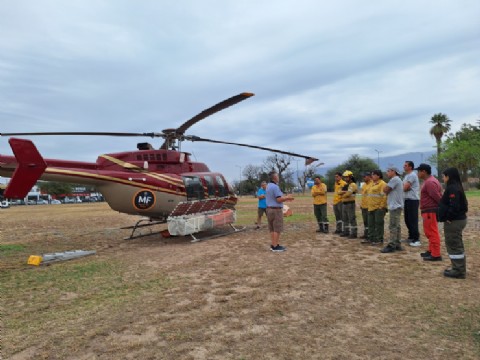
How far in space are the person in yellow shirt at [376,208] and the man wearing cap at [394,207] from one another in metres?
0.41

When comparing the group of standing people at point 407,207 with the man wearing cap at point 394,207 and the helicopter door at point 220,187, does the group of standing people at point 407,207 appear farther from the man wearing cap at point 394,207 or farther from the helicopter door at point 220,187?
the helicopter door at point 220,187

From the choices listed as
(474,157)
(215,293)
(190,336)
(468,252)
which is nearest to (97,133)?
(215,293)

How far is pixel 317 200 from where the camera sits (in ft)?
35.1

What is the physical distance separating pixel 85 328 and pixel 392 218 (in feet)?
20.7

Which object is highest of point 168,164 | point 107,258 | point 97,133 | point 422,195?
point 97,133

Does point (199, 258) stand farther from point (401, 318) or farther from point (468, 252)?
point (468, 252)

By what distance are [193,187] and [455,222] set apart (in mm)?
7420

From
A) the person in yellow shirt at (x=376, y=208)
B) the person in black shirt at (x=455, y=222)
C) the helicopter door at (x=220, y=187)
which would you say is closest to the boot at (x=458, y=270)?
the person in black shirt at (x=455, y=222)

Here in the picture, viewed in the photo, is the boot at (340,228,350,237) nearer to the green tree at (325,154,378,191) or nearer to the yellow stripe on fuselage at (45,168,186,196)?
the yellow stripe on fuselage at (45,168,186,196)

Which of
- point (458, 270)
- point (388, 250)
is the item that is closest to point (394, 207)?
point (388, 250)

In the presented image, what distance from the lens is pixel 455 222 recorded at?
5.36 meters

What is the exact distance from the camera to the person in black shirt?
5.31m

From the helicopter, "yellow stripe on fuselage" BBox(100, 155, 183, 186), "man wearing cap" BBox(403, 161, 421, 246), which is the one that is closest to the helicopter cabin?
the helicopter

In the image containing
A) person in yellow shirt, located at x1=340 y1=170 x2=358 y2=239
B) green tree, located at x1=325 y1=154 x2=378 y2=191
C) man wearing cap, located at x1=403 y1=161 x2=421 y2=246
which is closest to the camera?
man wearing cap, located at x1=403 y1=161 x2=421 y2=246
